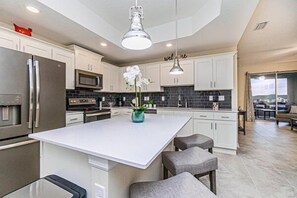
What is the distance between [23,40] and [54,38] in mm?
757

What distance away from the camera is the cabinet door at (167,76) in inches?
154

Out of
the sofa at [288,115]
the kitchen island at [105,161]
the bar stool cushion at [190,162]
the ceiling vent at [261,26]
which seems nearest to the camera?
the kitchen island at [105,161]

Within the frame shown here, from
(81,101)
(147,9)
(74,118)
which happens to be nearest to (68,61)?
(81,101)

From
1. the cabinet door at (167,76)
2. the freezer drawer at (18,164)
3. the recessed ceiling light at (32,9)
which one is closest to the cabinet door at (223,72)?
the cabinet door at (167,76)

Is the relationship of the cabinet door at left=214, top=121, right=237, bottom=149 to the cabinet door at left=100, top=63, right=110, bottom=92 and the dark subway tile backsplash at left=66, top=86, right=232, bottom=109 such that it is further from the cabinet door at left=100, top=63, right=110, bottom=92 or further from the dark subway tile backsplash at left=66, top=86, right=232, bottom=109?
the cabinet door at left=100, top=63, right=110, bottom=92

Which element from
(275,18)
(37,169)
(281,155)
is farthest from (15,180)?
(275,18)

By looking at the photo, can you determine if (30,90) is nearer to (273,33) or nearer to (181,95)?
(181,95)

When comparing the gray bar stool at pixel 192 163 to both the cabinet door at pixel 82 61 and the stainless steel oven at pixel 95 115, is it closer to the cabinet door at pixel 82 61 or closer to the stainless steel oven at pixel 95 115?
the stainless steel oven at pixel 95 115

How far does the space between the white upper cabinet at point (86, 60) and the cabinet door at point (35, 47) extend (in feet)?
1.92

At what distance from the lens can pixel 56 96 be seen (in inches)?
84.7

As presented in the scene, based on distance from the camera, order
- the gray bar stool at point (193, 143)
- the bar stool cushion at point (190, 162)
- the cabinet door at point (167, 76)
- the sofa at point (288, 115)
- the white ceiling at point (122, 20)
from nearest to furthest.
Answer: the bar stool cushion at point (190, 162) → the gray bar stool at point (193, 143) → the white ceiling at point (122, 20) → the cabinet door at point (167, 76) → the sofa at point (288, 115)

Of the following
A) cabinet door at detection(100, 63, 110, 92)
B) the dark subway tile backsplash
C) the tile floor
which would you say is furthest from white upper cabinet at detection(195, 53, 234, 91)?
cabinet door at detection(100, 63, 110, 92)

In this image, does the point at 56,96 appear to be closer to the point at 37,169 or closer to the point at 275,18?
the point at 37,169

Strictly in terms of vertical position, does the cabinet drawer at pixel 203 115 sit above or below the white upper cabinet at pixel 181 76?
below
